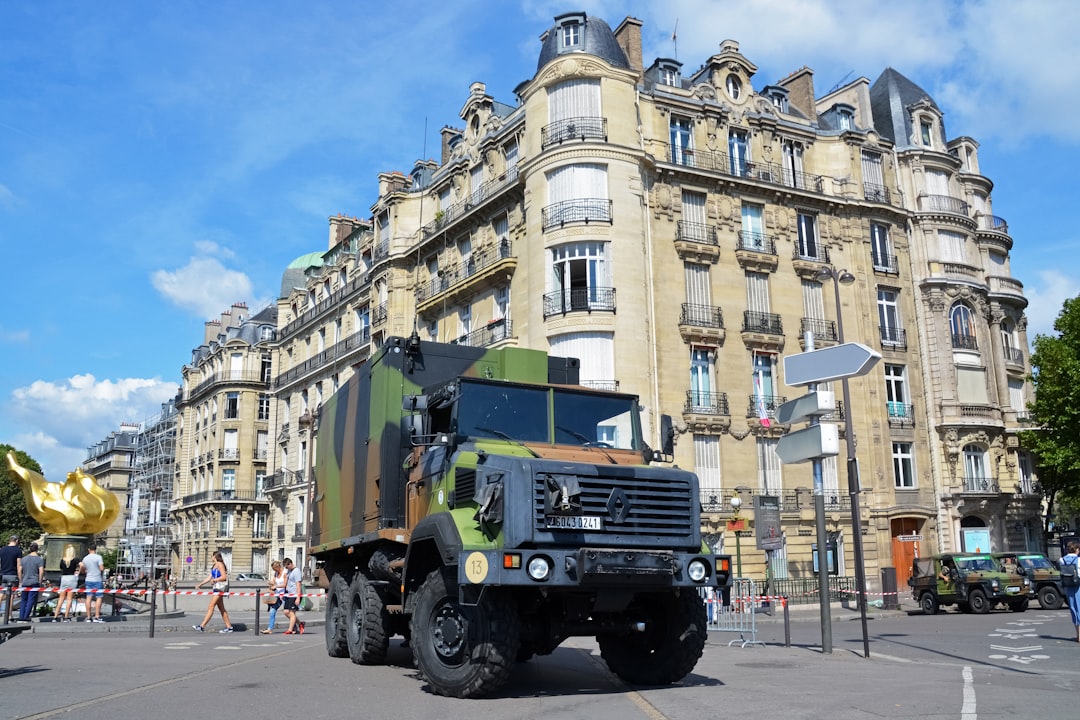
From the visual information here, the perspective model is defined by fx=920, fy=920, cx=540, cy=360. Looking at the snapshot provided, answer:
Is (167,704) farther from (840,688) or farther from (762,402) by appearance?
(762,402)

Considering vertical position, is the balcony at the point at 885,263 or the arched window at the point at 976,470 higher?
the balcony at the point at 885,263

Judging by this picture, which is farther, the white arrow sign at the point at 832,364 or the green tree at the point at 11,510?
the green tree at the point at 11,510

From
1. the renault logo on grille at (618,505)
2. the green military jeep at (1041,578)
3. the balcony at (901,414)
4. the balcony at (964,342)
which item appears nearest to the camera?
the renault logo on grille at (618,505)

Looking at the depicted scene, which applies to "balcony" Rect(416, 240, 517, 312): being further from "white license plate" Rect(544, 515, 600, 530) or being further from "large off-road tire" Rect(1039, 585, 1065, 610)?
"white license plate" Rect(544, 515, 600, 530)

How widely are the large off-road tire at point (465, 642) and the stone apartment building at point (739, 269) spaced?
2158 cm

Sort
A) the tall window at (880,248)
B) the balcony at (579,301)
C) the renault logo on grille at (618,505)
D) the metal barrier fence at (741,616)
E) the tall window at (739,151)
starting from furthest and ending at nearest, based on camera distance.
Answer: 1. the tall window at (880,248)
2. the tall window at (739,151)
3. the balcony at (579,301)
4. the metal barrier fence at (741,616)
5. the renault logo on grille at (618,505)

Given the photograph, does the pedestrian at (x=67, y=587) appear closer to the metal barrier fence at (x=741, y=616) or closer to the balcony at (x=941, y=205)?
the metal barrier fence at (x=741, y=616)

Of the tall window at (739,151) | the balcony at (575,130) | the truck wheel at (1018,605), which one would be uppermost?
the tall window at (739,151)

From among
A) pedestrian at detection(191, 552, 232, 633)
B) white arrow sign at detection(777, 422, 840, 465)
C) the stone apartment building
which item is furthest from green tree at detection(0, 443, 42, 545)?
white arrow sign at detection(777, 422, 840, 465)

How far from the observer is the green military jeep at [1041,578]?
88.4 feet

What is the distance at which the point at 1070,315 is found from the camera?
39.4m

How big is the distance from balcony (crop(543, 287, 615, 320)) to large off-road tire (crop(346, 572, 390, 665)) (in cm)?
1960

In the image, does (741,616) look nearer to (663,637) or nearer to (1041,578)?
(663,637)

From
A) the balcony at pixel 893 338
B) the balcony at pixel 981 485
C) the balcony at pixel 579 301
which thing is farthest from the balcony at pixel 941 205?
the balcony at pixel 579 301
